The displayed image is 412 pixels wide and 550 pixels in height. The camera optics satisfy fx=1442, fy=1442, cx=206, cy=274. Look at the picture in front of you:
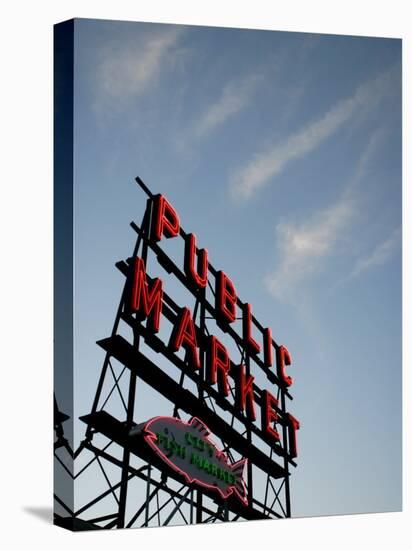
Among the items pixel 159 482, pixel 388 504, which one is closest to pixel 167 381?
pixel 159 482

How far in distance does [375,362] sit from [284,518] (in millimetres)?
2255

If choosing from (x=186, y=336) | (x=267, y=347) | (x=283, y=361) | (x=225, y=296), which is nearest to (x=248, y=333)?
(x=267, y=347)

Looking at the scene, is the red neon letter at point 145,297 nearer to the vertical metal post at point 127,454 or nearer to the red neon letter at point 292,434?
the vertical metal post at point 127,454

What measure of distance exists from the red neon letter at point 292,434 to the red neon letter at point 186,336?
5.44 ft

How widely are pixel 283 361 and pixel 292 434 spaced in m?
0.91

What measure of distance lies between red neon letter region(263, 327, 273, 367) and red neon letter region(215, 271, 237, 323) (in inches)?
24.2

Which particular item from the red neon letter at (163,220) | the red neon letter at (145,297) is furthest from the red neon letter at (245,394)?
the red neon letter at (163,220)

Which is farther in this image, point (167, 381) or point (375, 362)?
point (375, 362)

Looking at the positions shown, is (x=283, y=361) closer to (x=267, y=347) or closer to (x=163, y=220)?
(x=267, y=347)

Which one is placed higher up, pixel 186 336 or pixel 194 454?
pixel 186 336

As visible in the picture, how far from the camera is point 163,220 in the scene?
1608 centimetres

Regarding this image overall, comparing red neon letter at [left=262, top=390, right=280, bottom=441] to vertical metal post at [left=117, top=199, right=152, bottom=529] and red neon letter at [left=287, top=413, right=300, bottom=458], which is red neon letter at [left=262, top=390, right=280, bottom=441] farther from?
vertical metal post at [left=117, top=199, right=152, bottom=529]

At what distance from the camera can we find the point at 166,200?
1614 centimetres

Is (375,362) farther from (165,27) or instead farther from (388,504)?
(165,27)
